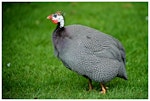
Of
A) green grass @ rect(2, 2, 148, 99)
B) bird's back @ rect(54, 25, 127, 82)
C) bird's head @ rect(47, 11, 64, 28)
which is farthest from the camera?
green grass @ rect(2, 2, 148, 99)

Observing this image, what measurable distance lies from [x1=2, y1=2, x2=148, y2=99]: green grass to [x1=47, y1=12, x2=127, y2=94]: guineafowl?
1.11 feet

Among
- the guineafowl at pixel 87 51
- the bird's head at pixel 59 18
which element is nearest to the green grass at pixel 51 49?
the guineafowl at pixel 87 51

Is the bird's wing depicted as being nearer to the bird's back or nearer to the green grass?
the bird's back

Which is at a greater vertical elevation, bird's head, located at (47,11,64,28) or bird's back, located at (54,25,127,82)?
bird's head, located at (47,11,64,28)

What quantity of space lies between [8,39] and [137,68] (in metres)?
2.19

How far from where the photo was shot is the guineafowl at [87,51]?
4.78 meters

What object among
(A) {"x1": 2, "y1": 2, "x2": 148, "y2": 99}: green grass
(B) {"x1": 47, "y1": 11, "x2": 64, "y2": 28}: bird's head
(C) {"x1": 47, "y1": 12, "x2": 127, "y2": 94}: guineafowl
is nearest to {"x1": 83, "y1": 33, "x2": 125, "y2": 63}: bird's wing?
(C) {"x1": 47, "y1": 12, "x2": 127, "y2": 94}: guineafowl

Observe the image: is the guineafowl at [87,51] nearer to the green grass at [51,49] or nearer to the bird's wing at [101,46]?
the bird's wing at [101,46]

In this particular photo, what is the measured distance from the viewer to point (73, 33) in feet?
16.0

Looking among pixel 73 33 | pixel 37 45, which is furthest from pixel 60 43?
pixel 37 45

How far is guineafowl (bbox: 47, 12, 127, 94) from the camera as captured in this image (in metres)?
4.78

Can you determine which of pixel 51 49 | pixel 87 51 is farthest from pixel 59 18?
pixel 51 49

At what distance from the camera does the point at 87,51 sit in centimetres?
479

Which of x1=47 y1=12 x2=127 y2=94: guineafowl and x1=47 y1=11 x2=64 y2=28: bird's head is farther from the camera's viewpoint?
x1=47 y1=11 x2=64 y2=28: bird's head
